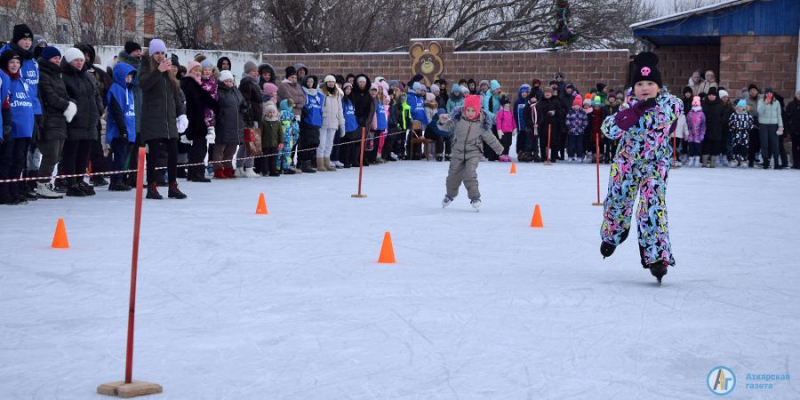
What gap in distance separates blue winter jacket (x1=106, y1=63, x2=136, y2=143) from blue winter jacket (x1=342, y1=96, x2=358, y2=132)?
24.6 ft

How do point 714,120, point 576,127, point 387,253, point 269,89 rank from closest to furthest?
point 387,253 → point 269,89 → point 714,120 → point 576,127

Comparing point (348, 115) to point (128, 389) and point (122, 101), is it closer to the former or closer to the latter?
point (122, 101)

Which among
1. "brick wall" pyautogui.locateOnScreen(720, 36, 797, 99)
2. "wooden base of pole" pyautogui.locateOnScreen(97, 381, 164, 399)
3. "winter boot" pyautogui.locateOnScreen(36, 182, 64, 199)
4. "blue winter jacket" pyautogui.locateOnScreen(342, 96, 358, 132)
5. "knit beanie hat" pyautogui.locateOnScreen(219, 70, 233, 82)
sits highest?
"brick wall" pyautogui.locateOnScreen(720, 36, 797, 99)

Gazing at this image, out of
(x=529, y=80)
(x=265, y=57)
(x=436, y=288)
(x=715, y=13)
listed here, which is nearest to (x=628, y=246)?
(x=436, y=288)

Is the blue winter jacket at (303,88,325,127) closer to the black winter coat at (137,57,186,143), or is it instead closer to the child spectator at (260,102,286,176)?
the child spectator at (260,102,286,176)

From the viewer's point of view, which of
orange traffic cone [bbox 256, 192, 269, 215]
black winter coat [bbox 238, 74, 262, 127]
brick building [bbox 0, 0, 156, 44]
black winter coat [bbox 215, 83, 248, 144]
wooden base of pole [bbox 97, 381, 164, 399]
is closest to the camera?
wooden base of pole [bbox 97, 381, 164, 399]

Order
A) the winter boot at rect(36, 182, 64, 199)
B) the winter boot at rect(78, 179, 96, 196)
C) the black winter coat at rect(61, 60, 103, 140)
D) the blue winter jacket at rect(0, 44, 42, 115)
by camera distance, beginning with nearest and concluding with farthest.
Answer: the blue winter jacket at rect(0, 44, 42, 115)
the winter boot at rect(36, 182, 64, 199)
the black winter coat at rect(61, 60, 103, 140)
the winter boot at rect(78, 179, 96, 196)

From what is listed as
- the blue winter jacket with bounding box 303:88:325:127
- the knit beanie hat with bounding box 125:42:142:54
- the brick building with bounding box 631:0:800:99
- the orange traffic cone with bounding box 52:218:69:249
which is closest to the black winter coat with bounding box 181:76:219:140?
the knit beanie hat with bounding box 125:42:142:54

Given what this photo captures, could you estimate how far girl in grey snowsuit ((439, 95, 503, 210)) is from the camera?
14539 mm

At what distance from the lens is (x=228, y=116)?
18.2 meters

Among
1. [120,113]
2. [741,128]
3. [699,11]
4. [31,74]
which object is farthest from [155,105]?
[699,11]

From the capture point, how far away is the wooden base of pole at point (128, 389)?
5.22 m

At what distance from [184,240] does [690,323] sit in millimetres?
5301

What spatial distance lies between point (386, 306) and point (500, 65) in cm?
2979
